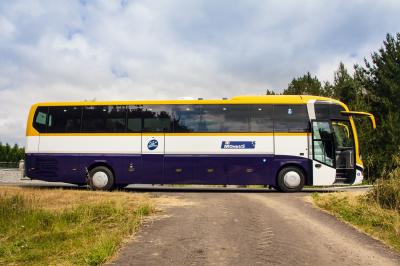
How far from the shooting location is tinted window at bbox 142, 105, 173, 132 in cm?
1532

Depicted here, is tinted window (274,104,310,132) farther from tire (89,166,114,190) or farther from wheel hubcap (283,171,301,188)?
tire (89,166,114,190)

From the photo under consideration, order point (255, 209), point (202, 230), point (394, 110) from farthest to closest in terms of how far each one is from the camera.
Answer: point (394, 110), point (255, 209), point (202, 230)

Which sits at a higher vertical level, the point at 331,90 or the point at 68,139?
the point at 331,90

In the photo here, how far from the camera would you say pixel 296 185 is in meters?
15.0

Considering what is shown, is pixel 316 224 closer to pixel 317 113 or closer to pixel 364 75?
pixel 317 113

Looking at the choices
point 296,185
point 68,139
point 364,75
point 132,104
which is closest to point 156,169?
point 132,104

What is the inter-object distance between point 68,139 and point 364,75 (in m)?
37.7

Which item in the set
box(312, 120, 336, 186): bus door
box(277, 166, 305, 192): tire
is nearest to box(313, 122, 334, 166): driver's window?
box(312, 120, 336, 186): bus door

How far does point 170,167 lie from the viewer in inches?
600

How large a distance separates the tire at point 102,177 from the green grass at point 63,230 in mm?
5223

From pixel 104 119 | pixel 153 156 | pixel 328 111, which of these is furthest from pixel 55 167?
pixel 328 111

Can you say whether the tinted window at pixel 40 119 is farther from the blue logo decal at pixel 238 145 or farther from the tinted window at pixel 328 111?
the tinted window at pixel 328 111

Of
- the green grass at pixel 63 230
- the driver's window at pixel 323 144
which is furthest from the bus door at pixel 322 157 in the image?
the green grass at pixel 63 230

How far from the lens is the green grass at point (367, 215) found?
7.17 meters
